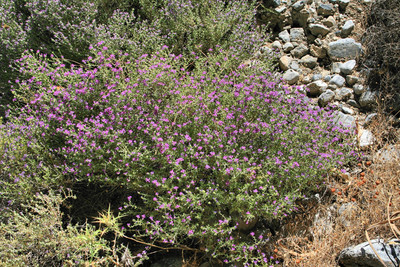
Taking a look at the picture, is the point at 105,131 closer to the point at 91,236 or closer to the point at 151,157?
the point at 151,157

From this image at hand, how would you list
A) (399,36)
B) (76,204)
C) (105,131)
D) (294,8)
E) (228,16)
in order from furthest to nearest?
1. (294,8)
2. (228,16)
3. (399,36)
4. (76,204)
5. (105,131)

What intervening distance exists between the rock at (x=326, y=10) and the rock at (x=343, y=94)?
1101mm

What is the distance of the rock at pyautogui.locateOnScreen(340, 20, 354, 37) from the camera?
3.89 m

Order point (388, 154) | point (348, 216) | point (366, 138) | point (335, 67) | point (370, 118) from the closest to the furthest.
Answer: point (348, 216)
point (388, 154)
point (366, 138)
point (370, 118)
point (335, 67)

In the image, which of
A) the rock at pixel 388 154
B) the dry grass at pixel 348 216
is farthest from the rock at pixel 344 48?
the rock at pixel 388 154

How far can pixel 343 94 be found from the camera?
3592 mm

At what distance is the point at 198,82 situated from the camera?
3.21 metres

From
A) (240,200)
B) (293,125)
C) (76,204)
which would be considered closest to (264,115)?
(293,125)

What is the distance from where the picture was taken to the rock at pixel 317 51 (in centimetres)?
394

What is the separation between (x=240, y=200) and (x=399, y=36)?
2543mm

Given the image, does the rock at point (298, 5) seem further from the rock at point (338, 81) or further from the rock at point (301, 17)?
the rock at point (338, 81)

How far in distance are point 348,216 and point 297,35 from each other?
2.31m

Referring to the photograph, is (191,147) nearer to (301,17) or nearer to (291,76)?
(291,76)

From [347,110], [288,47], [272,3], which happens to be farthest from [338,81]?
[272,3]
